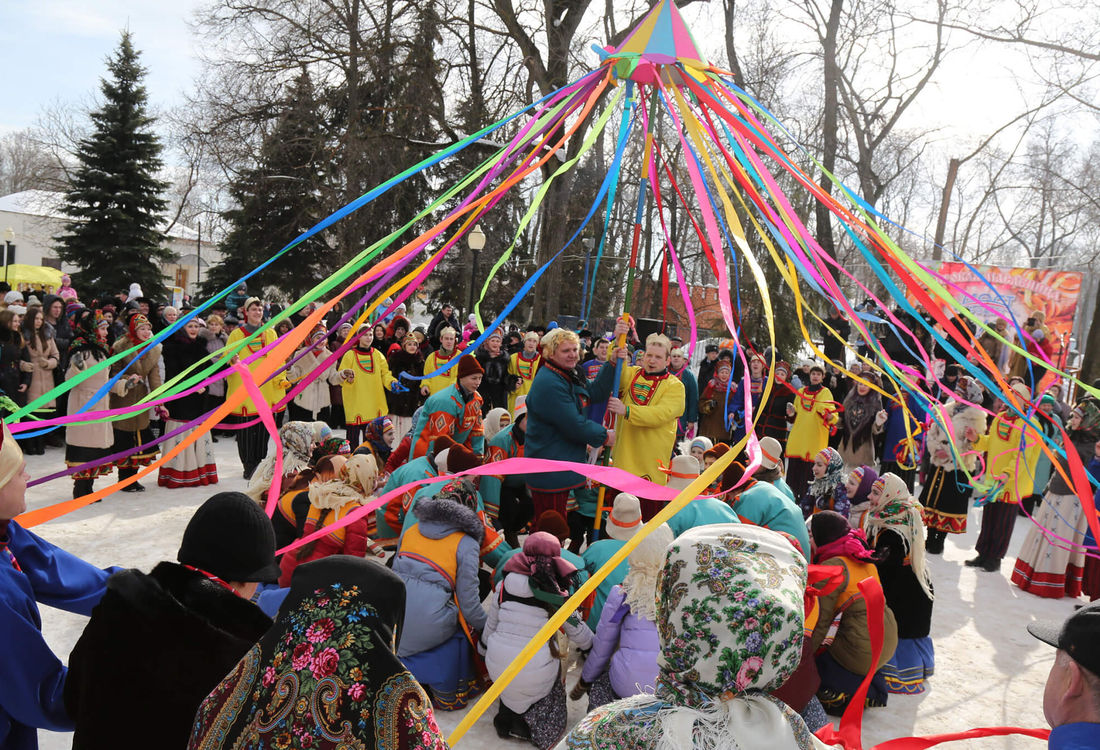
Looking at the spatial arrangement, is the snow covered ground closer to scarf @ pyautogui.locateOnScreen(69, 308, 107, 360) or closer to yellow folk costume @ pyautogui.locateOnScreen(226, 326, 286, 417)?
yellow folk costume @ pyautogui.locateOnScreen(226, 326, 286, 417)

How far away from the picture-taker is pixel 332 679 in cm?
136

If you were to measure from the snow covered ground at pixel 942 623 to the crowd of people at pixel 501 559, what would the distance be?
178 millimetres

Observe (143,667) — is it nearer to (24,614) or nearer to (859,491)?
(24,614)

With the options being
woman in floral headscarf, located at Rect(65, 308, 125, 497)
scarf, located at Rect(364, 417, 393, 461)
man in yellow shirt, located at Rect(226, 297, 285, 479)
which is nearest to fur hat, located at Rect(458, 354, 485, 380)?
scarf, located at Rect(364, 417, 393, 461)

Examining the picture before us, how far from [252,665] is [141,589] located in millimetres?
443

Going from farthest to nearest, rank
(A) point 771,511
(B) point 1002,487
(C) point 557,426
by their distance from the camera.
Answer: (B) point 1002,487, (C) point 557,426, (A) point 771,511

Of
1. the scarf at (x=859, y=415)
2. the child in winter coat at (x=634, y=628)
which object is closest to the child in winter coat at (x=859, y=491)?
the child in winter coat at (x=634, y=628)

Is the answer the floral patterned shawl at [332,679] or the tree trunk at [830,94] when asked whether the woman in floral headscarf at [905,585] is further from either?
the tree trunk at [830,94]

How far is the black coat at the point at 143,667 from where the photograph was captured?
5.62ft

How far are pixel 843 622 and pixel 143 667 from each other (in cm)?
324

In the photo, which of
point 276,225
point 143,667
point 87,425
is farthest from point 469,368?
point 276,225

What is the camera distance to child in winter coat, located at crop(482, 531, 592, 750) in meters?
3.39

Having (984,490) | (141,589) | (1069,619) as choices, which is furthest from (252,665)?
(984,490)

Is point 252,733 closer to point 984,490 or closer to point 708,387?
point 984,490
